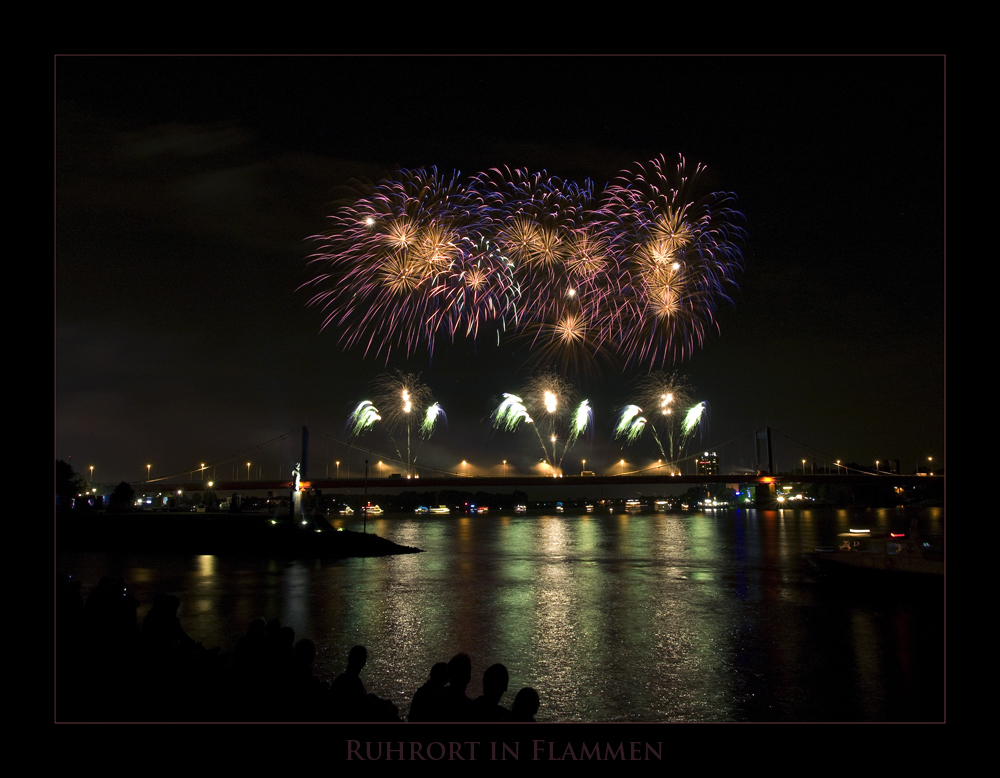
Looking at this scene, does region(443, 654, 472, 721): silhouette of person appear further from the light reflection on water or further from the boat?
the boat

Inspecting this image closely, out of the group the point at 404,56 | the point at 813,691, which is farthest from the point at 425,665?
the point at 404,56

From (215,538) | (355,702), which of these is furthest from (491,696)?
(215,538)

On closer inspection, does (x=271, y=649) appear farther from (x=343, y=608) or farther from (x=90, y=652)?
(x=343, y=608)

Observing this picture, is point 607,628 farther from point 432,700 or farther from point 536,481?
point 536,481

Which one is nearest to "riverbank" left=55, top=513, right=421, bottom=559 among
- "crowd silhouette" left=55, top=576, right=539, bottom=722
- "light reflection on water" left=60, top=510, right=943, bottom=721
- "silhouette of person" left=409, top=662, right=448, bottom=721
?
"light reflection on water" left=60, top=510, right=943, bottom=721

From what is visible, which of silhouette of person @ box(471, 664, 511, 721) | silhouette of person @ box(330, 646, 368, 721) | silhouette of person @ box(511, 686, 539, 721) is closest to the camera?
silhouette of person @ box(511, 686, 539, 721)
